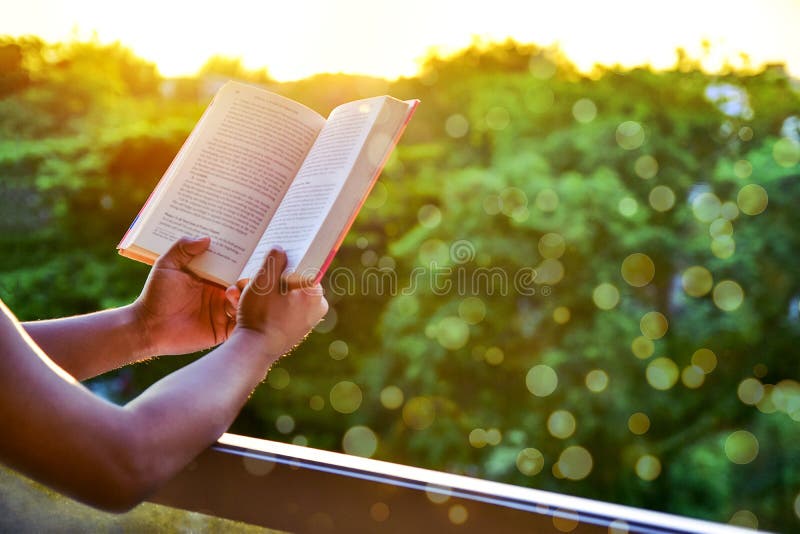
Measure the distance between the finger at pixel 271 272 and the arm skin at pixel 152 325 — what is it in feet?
0.52

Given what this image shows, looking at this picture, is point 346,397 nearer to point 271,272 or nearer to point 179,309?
point 179,309

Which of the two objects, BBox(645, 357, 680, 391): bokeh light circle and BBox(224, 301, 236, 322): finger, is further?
BBox(645, 357, 680, 391): bokeh light circle

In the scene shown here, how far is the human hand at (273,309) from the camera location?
2.68 feet

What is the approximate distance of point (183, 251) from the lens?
966 mm

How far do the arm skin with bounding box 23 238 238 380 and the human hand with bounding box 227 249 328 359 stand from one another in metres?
0.17

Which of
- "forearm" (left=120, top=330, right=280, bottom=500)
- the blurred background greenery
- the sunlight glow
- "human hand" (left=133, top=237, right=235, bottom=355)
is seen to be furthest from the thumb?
the blurred background greenery

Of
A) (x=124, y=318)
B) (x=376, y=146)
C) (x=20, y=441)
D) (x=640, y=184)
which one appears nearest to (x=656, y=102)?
(x=640, y=184)

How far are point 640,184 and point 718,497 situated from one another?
1.18 metres

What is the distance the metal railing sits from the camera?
0.85m

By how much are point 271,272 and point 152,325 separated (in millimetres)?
318

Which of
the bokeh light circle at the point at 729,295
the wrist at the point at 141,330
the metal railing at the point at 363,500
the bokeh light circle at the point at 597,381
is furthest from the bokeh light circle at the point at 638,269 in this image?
the wrist at the point at 141,330

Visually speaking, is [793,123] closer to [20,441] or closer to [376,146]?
[376,146]

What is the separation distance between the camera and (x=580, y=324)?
8.91 feet

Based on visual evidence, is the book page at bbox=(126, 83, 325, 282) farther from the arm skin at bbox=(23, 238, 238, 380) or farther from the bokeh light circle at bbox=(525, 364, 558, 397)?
the bokeh light circle at bbox=(525, 364, 558, 397)
